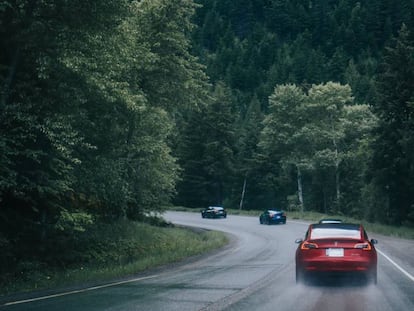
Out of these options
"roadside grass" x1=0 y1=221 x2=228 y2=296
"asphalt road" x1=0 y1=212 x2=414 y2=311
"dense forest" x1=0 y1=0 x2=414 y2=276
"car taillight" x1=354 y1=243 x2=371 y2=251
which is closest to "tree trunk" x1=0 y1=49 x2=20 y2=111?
"dense forest" x1=0 y1=0 x2=414 y2=276

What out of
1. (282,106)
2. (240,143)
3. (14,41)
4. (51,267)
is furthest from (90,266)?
(240,143)

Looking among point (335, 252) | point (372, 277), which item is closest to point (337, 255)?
point (335, 252)

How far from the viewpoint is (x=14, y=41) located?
16.5 meters

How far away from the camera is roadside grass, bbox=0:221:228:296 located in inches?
638

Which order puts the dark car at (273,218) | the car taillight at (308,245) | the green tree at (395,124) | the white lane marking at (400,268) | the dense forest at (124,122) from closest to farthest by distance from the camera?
the car taillight at (308,245) → the white lane marking at (400,268) → the dense forest at (124,122) → the green tree at (395,124) → the dark car at (273,218)

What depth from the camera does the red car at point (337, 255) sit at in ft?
44.5

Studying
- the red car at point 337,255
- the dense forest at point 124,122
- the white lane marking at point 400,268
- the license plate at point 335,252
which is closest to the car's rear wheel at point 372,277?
the red car at point 337,255

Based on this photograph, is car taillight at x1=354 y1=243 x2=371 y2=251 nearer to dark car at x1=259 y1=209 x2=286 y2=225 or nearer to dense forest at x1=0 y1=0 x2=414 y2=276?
dense forest at x1=0 y1=0 x2=414 y2=276

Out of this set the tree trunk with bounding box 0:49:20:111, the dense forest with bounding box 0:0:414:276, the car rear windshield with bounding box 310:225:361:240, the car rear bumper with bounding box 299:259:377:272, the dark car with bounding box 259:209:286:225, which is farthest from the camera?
the dark car with bounding box 259:209:286:225

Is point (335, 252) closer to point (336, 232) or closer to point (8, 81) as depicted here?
point (336, 232)

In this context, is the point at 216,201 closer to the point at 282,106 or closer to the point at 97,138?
the point at 282,106

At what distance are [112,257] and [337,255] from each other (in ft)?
39.9

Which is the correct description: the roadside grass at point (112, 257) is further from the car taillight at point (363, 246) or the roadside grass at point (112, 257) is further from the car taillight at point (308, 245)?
the car taillight at point (363, 246)

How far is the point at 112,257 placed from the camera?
23.4 meters
